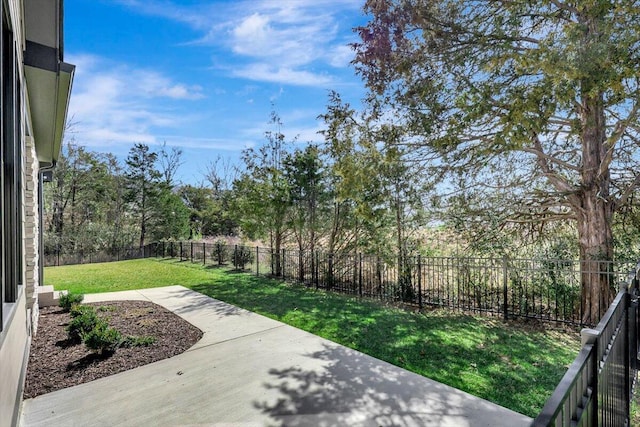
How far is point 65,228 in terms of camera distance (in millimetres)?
19125

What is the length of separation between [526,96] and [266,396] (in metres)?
5.08

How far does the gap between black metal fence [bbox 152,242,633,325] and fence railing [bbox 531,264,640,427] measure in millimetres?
3498

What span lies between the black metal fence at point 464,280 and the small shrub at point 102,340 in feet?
17.8

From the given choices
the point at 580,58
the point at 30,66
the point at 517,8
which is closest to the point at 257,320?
the point at 30,66

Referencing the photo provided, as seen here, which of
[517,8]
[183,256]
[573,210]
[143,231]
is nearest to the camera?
[517,8]

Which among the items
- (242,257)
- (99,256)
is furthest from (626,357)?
(99,256)

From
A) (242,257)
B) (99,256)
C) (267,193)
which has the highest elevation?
(267,193)

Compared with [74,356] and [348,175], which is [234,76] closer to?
[348,175]

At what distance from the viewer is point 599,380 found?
1.66 meters

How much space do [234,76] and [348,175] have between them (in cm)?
662

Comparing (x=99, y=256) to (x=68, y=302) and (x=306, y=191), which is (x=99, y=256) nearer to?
(x=68, y=302)

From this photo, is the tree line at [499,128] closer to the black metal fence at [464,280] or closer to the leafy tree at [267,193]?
the black metal fence at [464,280]

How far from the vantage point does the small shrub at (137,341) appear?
15.0 ft

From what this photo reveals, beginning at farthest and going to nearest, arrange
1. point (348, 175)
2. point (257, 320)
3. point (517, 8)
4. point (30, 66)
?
point (348, 175)
point (257, 320)
point (517, 8)
point (30, 66)
